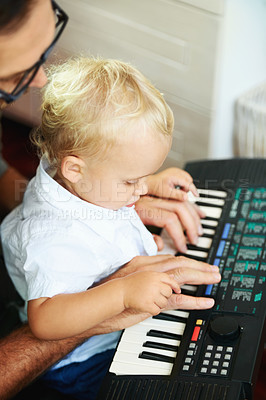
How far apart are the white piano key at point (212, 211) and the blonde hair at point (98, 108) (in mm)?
346

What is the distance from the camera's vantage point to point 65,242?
3.76 feet

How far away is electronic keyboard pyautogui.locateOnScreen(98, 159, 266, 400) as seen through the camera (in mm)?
1048

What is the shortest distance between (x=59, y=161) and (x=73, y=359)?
45cm

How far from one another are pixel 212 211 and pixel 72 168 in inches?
17.4

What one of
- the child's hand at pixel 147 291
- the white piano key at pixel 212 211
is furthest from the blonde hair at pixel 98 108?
the white piano key at pixel 212 211

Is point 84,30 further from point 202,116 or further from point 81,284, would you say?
point 81,284

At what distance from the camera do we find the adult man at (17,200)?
0.92 m

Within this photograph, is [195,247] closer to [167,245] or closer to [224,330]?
[167,245]

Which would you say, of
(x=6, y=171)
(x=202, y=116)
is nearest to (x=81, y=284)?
(x=6, y=171)

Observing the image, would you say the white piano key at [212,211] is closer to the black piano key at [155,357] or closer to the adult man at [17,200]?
the adult man at [17,200]

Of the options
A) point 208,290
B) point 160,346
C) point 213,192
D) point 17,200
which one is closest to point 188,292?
point 208,290

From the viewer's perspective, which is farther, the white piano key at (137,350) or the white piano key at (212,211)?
→ the white piano key at (212,211)

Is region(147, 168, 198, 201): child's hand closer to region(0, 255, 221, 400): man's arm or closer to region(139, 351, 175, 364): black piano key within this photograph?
region(0, 255, 221, 400): man's arm

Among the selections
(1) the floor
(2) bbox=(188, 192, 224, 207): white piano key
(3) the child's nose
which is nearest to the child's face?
(3) the child's nose
